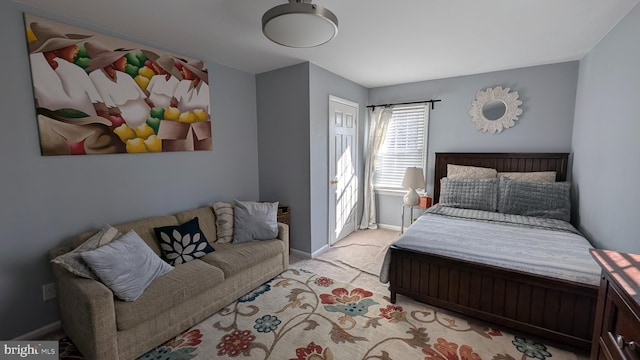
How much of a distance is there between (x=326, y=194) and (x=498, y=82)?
2729 mm

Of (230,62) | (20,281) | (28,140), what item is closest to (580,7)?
(230,62)

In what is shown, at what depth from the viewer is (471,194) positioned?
10.9 feet

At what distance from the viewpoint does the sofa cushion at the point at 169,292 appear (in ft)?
5.71

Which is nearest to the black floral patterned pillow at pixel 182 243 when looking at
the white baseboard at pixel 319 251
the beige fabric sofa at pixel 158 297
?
the beige fabric sofa at pixel 158 297

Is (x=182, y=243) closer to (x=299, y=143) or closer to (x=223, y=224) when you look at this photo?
(x=223, y=224)

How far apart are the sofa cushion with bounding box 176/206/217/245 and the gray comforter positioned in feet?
5.93

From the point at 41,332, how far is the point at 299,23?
2977 millimetres

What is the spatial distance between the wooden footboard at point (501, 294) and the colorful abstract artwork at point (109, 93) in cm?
258

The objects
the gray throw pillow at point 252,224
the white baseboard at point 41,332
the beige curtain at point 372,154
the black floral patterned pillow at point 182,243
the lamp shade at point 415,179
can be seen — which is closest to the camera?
the white baseboard at point 41,332

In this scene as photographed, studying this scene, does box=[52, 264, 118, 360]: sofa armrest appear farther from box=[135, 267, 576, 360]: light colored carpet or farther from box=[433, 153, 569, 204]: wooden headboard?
box=[433, 153, 569, 204]: wooden headboard

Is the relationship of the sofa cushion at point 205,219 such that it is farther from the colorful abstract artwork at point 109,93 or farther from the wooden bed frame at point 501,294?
the wooden bed frame at point 501,294

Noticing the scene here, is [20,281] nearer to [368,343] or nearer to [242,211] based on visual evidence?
[242,211]

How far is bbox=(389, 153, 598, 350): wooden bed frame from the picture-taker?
1.81 meters

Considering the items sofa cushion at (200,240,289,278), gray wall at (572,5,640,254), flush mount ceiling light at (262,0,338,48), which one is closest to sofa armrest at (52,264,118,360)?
sofa cushion at (200,240,289,278)
